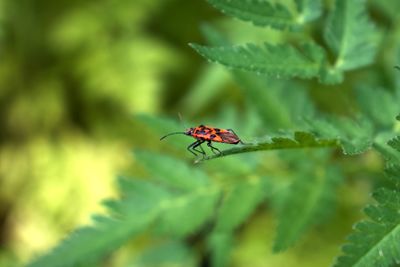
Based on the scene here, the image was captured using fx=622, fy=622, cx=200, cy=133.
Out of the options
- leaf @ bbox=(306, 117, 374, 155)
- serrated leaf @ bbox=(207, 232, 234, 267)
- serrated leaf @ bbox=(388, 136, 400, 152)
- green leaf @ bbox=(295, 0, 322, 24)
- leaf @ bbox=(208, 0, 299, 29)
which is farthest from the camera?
serrated leaf @ bbox=(207, 232, 234, 267)

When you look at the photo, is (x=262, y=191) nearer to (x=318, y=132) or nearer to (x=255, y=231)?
(x=318, y=132)

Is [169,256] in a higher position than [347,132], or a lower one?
higher

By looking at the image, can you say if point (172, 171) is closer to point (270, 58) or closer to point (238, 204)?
point (238, 204)

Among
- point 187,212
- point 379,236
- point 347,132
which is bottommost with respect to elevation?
point 379,236

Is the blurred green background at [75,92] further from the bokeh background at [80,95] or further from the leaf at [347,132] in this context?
the leaf at [347,132]

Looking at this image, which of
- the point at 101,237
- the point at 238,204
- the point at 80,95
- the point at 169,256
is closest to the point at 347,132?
the point at 238,204

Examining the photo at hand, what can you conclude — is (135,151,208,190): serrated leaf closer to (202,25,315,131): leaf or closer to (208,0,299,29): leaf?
(202,25,315,131): leaf

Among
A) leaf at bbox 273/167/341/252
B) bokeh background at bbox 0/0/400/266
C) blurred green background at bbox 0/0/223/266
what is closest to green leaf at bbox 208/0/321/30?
leaf at bbox 273/167/341/252
